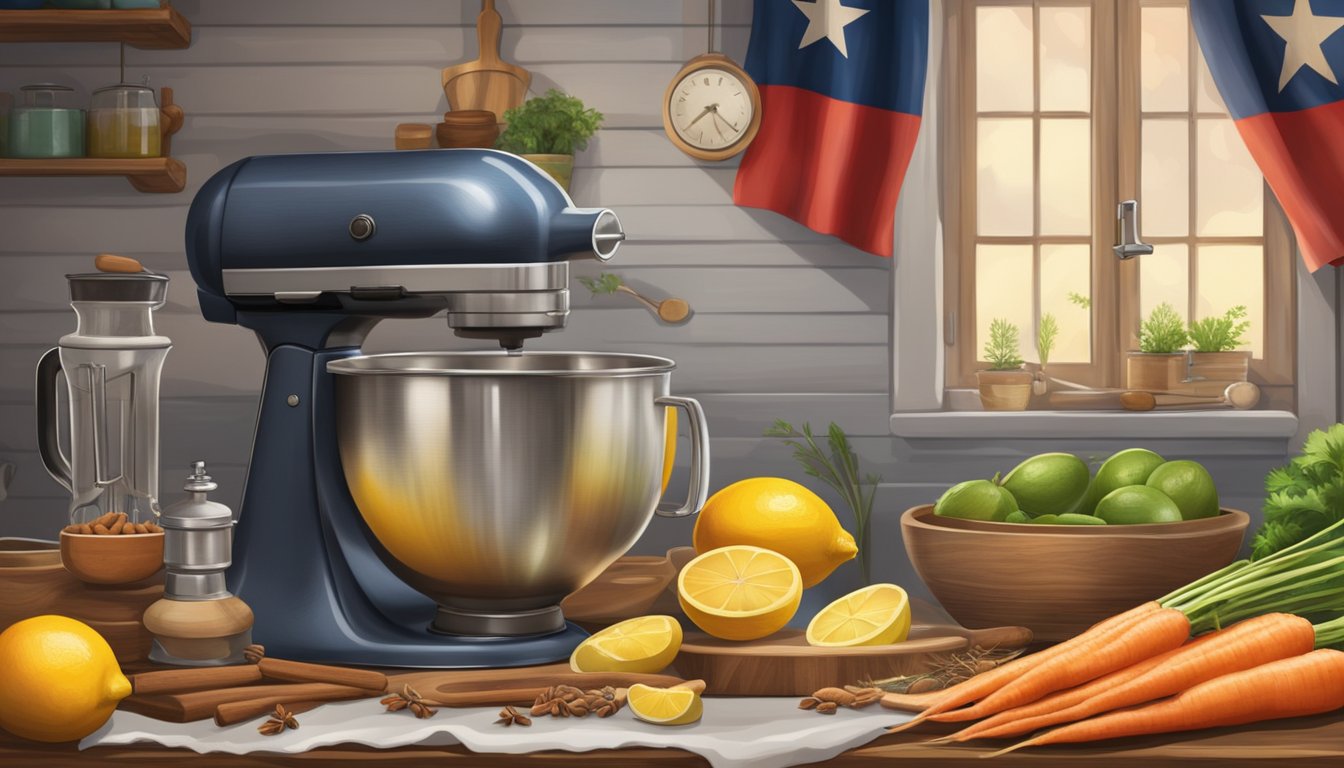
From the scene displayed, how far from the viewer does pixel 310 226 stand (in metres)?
1.36

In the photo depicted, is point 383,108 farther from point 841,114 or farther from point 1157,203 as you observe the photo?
point 1157,203

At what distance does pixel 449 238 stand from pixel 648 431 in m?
0.30

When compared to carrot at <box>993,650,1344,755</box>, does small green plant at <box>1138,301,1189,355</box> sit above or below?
above

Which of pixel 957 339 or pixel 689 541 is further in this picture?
pixel 957 339

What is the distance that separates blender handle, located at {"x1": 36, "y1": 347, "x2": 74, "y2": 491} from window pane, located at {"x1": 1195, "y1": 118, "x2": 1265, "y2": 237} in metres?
2.13

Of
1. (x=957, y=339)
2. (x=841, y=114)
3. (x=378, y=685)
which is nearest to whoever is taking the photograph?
(x=378, y=685)

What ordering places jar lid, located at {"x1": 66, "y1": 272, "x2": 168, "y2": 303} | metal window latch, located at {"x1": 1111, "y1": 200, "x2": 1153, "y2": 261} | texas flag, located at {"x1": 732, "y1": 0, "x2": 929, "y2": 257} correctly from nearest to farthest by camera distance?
1. jar lid, located at {"x1": 66, "y1": 272, "x2": 168, "y2": 303}
2. texas flag, located at {"x1": 732, "y1": 0, "x2": 929, "y2": 257}
3. metal window latch, located at {"x1": 1111, "y1": 200, "x2": 1153, "y2": 261}

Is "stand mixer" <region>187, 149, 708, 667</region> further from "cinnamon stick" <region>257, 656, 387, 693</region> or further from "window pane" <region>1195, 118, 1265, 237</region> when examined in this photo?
"window pane" <region>1195, 118, 1265, 237</region>

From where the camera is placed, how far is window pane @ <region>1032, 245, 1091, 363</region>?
2555 mm

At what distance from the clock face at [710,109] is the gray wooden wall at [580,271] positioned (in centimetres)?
6

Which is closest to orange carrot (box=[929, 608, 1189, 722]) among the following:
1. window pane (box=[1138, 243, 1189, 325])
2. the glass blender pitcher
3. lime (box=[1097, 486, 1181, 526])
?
lime (box=[1097, 486, 1181, 526])

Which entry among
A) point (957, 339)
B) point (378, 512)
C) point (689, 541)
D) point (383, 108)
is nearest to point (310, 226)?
point (378, 512)

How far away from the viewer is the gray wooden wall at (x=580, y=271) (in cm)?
229

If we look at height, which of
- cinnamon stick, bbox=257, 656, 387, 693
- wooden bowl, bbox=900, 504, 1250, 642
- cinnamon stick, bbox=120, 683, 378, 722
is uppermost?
wooden bowl, bbox=900, 504, 1250, 642
